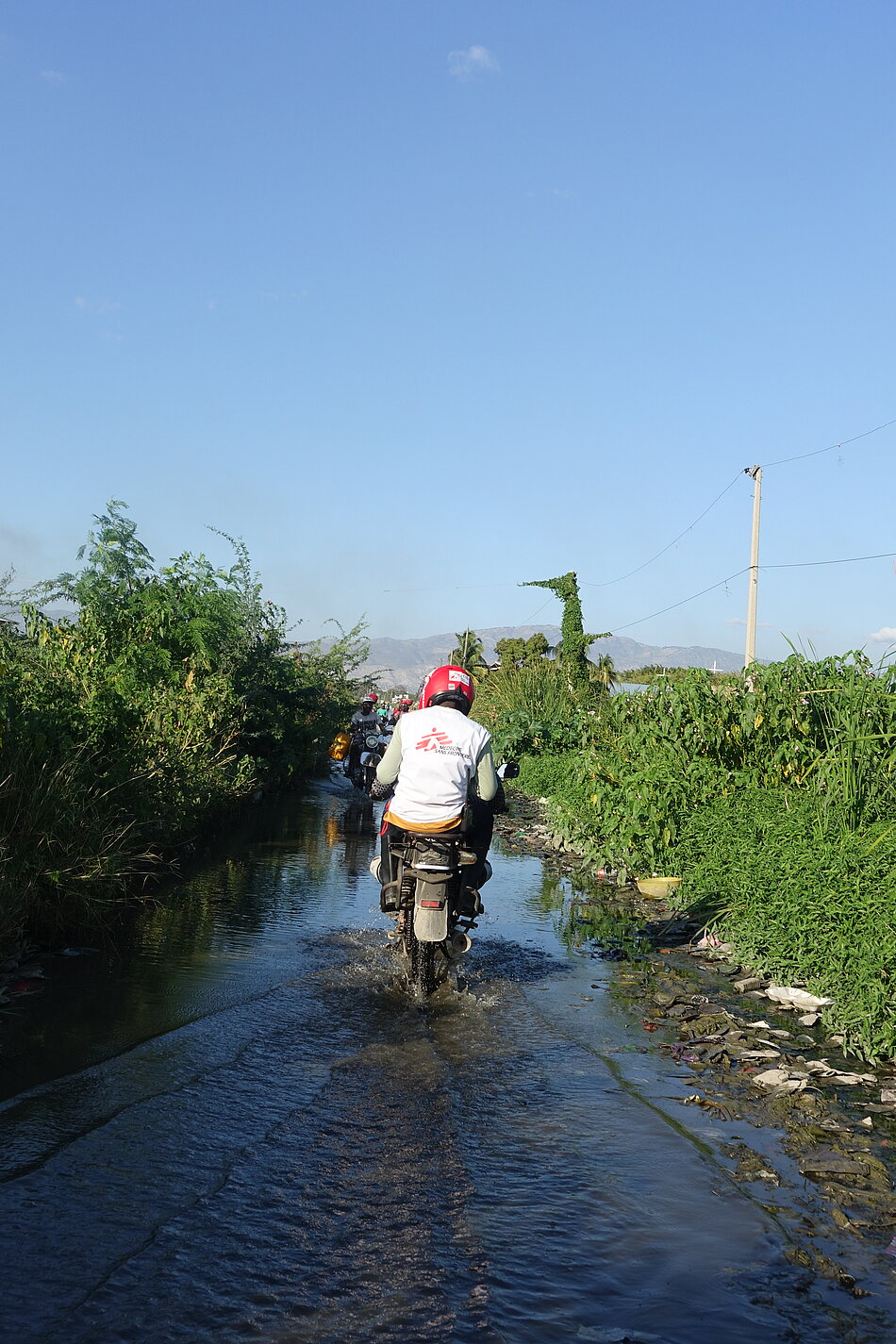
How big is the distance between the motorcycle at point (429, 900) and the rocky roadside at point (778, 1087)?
1361 millimetres

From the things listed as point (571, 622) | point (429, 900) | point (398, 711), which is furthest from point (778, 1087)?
point (571, 622)

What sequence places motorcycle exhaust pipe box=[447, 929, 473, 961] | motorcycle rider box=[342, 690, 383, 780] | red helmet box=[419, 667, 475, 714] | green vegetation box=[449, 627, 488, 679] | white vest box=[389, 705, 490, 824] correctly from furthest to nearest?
green vegetation box=[449, 627, 488, 679], motorcycle rider box=[342, 690, 383, 780], red helmet box=[419, 667, 475, 714], motorcycle exhaust pipe box=[447, 929, 473, 961], white vest box=[389, 705, 490, 824]

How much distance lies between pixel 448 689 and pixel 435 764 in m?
0.81

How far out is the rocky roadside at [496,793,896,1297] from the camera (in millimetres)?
4242

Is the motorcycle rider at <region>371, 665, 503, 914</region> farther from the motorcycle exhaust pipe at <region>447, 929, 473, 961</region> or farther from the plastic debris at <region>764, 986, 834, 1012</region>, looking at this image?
the plastic debris at <region>764, 986, 834, 1012</region>

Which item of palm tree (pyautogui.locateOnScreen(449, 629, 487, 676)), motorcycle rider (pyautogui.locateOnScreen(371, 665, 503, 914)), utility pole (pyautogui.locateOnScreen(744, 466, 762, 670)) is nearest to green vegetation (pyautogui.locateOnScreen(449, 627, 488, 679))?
palm tree (pyautogui.locateOnScreen(449, 629, 487, 676))

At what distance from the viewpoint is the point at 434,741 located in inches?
285

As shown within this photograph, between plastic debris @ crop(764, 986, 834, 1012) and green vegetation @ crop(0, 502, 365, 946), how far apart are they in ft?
16.1

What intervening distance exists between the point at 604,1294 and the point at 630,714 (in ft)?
37.9

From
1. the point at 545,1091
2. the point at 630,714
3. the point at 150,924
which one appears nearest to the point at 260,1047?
the point at 545,1091

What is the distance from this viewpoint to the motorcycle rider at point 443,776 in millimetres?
7137

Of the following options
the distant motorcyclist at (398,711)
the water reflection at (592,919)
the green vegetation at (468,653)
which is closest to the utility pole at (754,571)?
the distant motorcyclist at (398,711)

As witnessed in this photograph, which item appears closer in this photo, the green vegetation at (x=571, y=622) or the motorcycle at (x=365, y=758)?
the motorcycle at (x=365, y=758)

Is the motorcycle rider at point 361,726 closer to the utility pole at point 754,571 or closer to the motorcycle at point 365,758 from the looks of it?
the motorcycle at point 365,758
